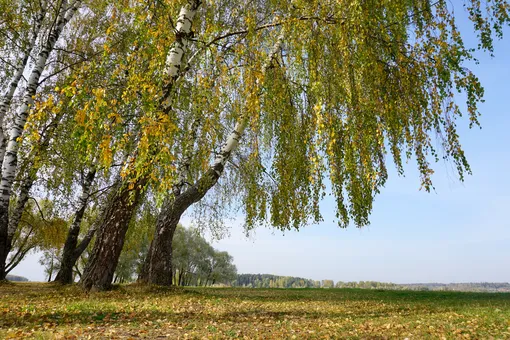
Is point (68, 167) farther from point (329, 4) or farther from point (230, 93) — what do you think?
point (329, 4)

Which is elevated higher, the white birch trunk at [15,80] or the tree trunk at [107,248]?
the white birch trunk at [15,80]

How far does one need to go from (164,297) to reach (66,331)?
464cm

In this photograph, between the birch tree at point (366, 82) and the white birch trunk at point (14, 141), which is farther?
the white birch trunk at point (14, 141)

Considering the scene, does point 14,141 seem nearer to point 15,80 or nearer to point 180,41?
point 15,80

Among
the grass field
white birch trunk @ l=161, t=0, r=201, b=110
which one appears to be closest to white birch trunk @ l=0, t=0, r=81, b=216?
the grass field

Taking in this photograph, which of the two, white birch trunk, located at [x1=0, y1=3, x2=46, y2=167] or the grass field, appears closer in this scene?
the grass field

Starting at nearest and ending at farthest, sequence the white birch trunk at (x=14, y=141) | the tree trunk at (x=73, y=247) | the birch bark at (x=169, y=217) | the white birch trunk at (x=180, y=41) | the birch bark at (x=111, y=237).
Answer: the white birch trunk at (x=180, y=41), the birch bark at (x=111, y=237), the white birch trunk at (x=14, y=141), the birch bark at (x=169, y=217), the tree trunk at (x=73, y=247)

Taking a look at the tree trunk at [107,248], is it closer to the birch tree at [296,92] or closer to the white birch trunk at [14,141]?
the birch tree at [296,92]

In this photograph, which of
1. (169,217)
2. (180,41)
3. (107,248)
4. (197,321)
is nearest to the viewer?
(197,321)

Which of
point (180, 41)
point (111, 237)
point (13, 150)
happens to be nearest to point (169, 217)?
point (111, 237)

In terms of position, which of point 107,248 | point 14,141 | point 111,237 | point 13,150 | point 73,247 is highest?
point 14,141

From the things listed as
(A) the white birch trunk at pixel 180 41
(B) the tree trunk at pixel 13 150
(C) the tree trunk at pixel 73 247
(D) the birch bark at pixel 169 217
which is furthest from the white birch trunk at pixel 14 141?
(A) the white birch trunk at pixel 180 41

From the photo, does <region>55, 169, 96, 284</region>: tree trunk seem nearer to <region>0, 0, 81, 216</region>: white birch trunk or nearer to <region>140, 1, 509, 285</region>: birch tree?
<region>0, 0, 81, 216</region>: white birch trunk

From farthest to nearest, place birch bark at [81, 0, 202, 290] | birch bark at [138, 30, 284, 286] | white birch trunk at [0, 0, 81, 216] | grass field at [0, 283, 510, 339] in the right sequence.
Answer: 1. birch bark at [138, 30, 284, 286]
2. white birch trunk at [0, 0, 81, 216]
3. birch bark at [81, 0, 202, 290]
4. grass field at [0, 283, 510, 339]
